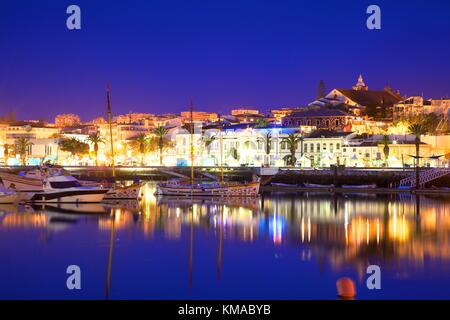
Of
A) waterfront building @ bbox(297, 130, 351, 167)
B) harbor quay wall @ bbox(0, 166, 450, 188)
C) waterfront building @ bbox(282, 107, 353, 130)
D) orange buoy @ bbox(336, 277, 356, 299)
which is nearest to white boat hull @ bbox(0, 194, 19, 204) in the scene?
harbor quay wall @ bbox(0, 166, 450, 188)

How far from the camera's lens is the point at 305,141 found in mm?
90750

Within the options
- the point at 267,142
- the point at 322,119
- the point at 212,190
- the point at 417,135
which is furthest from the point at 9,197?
the point at 322,119

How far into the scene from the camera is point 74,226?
42.3 m

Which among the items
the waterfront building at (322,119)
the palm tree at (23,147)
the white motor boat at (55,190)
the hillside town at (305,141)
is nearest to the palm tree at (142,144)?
the hillside town at (305,141)

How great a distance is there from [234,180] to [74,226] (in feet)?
135

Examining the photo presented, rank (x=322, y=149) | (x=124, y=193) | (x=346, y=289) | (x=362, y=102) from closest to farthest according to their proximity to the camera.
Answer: (x=346, y=289), (x=124, y=193), (x=322, y=149), (x=362, y=102)

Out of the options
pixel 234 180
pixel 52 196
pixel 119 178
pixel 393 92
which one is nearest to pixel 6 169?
pixel 119 178

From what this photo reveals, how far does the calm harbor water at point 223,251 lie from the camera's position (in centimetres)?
2662

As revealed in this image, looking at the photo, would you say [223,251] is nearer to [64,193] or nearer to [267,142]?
[64,193]

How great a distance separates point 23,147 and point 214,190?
60335mm

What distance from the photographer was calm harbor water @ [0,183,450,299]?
1048 inches

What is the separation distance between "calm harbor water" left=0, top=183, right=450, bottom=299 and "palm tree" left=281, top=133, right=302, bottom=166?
3368 centimetres

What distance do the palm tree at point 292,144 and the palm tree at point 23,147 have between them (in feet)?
140
